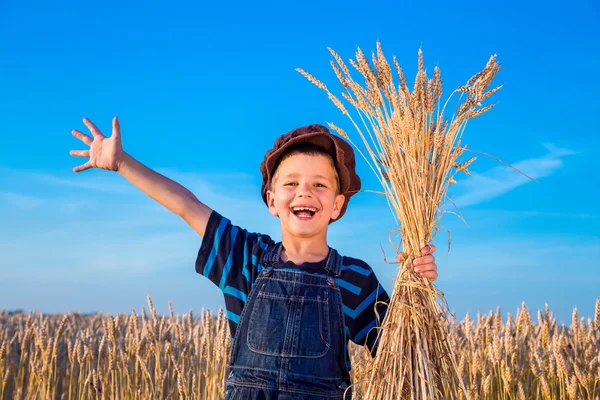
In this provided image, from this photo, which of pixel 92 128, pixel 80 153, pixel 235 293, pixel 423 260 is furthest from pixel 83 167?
pixel 423 260

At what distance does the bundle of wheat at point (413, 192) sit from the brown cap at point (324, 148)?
31 cm

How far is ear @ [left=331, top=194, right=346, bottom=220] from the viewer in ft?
8.75

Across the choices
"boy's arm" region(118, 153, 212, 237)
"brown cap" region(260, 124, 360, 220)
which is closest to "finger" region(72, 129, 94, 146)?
"boy's arm" region(118, 153, 212, 237)

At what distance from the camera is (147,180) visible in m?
2.70

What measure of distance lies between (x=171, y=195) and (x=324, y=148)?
702mm

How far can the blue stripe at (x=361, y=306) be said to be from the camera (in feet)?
8.04

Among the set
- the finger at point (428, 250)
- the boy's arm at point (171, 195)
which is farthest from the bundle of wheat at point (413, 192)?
the boy's arm at point (171, 195)

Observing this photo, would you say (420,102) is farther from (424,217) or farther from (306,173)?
(306,173)

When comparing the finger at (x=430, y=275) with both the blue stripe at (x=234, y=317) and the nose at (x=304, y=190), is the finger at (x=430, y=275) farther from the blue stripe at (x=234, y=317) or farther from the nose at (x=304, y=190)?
the blue stripe at (x=234, y=317)

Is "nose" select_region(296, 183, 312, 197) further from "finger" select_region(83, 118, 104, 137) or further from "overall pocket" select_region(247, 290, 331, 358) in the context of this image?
"finger" select_region(83, 118, 104, 137)

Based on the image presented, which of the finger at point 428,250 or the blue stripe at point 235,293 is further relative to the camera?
the blue stripe at point 235,293

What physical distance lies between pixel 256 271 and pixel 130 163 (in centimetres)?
75

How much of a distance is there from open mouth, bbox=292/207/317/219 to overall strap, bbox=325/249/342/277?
7.7 inches

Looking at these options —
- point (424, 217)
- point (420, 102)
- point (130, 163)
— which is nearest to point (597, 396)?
point (424, 217)
